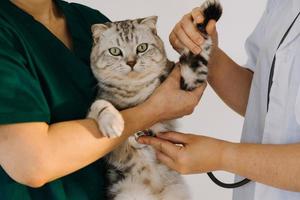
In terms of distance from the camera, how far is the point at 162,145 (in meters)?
1.07

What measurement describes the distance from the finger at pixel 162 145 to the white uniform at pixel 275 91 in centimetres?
20

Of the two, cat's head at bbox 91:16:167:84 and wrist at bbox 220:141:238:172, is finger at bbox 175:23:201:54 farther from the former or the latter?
wrist at bbox 220:141:238:172

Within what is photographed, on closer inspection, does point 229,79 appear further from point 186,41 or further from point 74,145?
point 74,145

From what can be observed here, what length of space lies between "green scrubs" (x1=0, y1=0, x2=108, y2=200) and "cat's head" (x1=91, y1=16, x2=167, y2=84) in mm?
44

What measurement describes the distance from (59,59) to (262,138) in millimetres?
481

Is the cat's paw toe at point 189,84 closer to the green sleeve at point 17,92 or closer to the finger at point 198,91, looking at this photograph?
the finger at point 198,91

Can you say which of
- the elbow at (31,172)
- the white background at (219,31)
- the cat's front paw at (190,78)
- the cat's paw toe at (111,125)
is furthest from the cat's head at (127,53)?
the white background at (219,31)

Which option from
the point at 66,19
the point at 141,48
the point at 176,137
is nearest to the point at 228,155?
A: the point at 176,137

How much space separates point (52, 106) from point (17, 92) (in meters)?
0.12

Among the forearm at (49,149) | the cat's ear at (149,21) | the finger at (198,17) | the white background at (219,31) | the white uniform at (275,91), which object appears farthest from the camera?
the white background at (219,31)

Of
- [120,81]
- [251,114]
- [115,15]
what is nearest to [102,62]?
[120,81]

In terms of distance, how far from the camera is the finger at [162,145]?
1.04m

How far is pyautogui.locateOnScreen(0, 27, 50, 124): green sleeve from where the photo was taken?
2.79ft

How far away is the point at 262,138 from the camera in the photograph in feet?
3.54
